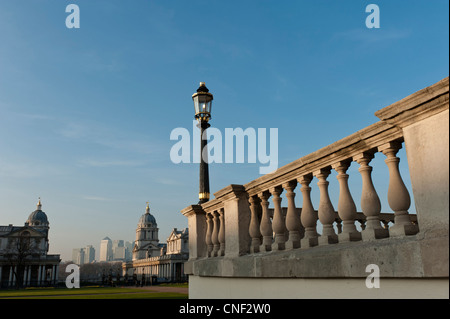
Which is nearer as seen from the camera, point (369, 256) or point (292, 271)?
point (369, 256)

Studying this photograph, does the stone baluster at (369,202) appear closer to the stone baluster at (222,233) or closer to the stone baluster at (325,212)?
the stone baluster at (325,212)

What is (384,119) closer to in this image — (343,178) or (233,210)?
(343,178)

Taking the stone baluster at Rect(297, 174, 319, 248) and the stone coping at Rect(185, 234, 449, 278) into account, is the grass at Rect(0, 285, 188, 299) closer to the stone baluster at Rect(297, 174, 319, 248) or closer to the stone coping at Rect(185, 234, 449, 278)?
the stone coping at Rect(185, 234, 449, 278)

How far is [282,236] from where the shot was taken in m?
5.56

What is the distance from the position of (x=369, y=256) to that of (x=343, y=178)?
3.49 ft

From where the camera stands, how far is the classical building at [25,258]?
93.6 metres

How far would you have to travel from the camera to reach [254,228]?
6.19 meters

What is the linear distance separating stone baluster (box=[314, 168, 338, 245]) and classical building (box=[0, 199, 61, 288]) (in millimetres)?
97998

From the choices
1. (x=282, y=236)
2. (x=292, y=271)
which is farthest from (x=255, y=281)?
(x=292, y=271)

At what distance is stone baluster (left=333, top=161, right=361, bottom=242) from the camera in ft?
13.6

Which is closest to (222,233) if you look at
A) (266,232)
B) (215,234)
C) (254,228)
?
(215,234)

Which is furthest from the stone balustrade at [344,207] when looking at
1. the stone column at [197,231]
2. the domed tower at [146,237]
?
the domed tower at [146,237]
